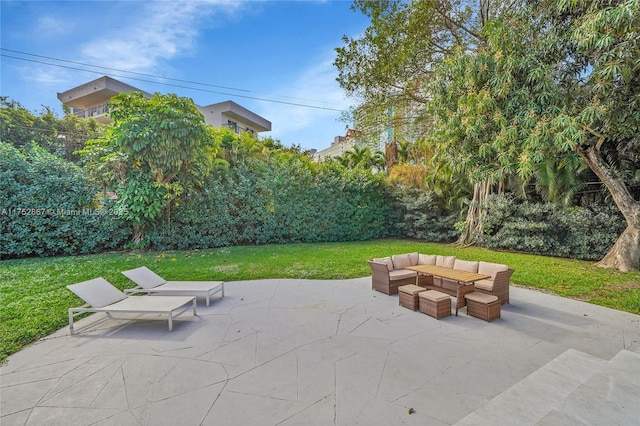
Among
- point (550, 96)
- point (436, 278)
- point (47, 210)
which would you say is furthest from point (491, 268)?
point (47, 210)

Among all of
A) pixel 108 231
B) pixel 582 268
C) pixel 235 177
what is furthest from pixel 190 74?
pixel 582 268

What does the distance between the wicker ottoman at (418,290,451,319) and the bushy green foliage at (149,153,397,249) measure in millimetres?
9396

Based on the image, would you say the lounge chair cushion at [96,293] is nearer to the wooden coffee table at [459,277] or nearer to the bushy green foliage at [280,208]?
the wooden coffee table at [459,277]

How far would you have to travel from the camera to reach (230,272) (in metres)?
8.30

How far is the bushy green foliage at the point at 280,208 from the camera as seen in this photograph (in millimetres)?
12094

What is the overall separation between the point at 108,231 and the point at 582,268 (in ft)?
53.9

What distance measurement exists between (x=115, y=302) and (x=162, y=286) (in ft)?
3.54

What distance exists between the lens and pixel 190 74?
15562 millimetres

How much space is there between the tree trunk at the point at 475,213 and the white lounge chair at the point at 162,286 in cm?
1138

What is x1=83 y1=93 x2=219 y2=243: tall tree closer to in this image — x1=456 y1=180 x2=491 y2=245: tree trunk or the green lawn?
the green lawn

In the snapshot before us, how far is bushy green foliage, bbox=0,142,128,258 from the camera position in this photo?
9.55 metres

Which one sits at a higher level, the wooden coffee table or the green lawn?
the wooden coffee table

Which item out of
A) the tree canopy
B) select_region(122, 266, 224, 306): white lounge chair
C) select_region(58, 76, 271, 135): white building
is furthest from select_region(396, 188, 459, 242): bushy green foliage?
select_region(58, 76, 271, 135): white building

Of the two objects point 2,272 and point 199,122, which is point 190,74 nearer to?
point 199,122
